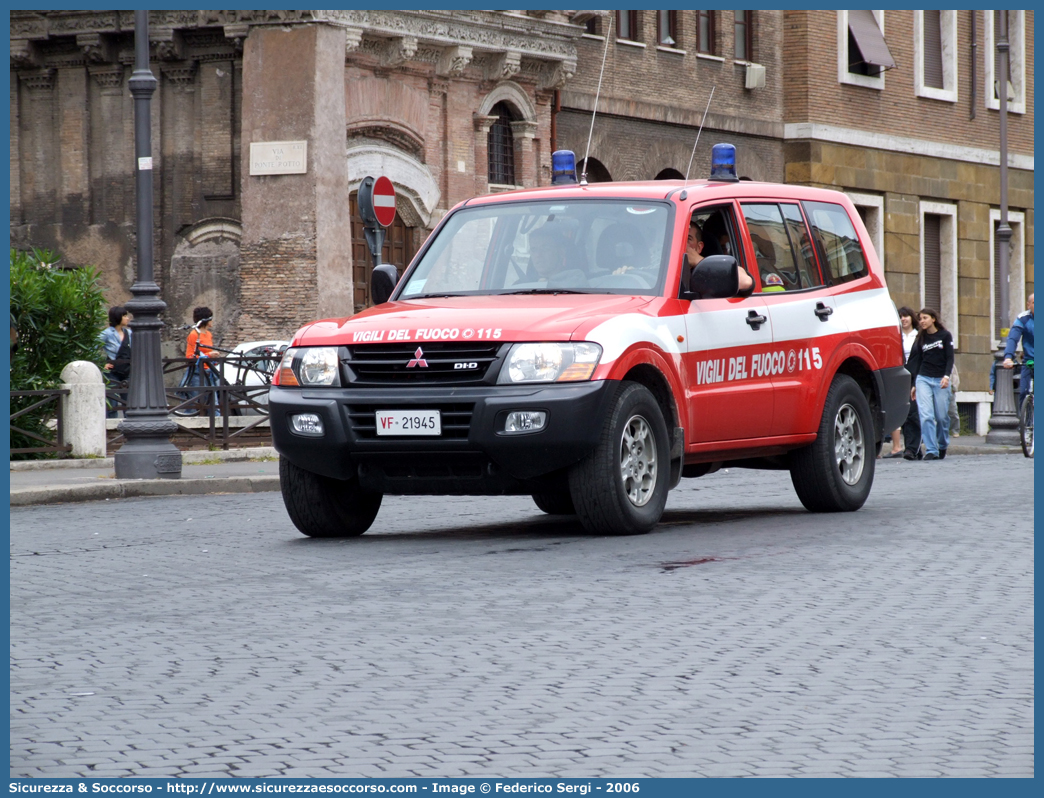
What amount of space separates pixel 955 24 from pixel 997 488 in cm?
2831

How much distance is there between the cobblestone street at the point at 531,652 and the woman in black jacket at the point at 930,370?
10935mm

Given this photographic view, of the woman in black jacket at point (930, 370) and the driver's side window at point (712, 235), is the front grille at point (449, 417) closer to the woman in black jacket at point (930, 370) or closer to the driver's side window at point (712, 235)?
the driver's side window at point (712, 235)

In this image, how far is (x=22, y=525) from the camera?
44.5ft

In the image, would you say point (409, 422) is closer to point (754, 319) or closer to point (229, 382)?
point (754, 319)

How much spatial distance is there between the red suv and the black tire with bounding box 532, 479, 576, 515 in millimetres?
32

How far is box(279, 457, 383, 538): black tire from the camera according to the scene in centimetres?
1130

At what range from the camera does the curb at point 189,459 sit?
1905 cm

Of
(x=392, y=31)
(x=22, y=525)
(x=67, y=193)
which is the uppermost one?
(x=392, y=31)

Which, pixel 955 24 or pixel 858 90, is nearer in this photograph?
pixel 858 90

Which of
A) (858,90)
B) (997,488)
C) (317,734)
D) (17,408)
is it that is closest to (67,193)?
(17,408)

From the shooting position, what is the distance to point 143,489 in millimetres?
17047

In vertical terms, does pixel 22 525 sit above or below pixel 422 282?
below

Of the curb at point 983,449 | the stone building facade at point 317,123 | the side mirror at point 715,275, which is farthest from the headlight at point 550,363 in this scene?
the stone building facade at point 317,123

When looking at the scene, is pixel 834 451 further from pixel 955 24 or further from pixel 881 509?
pixel 955 24
